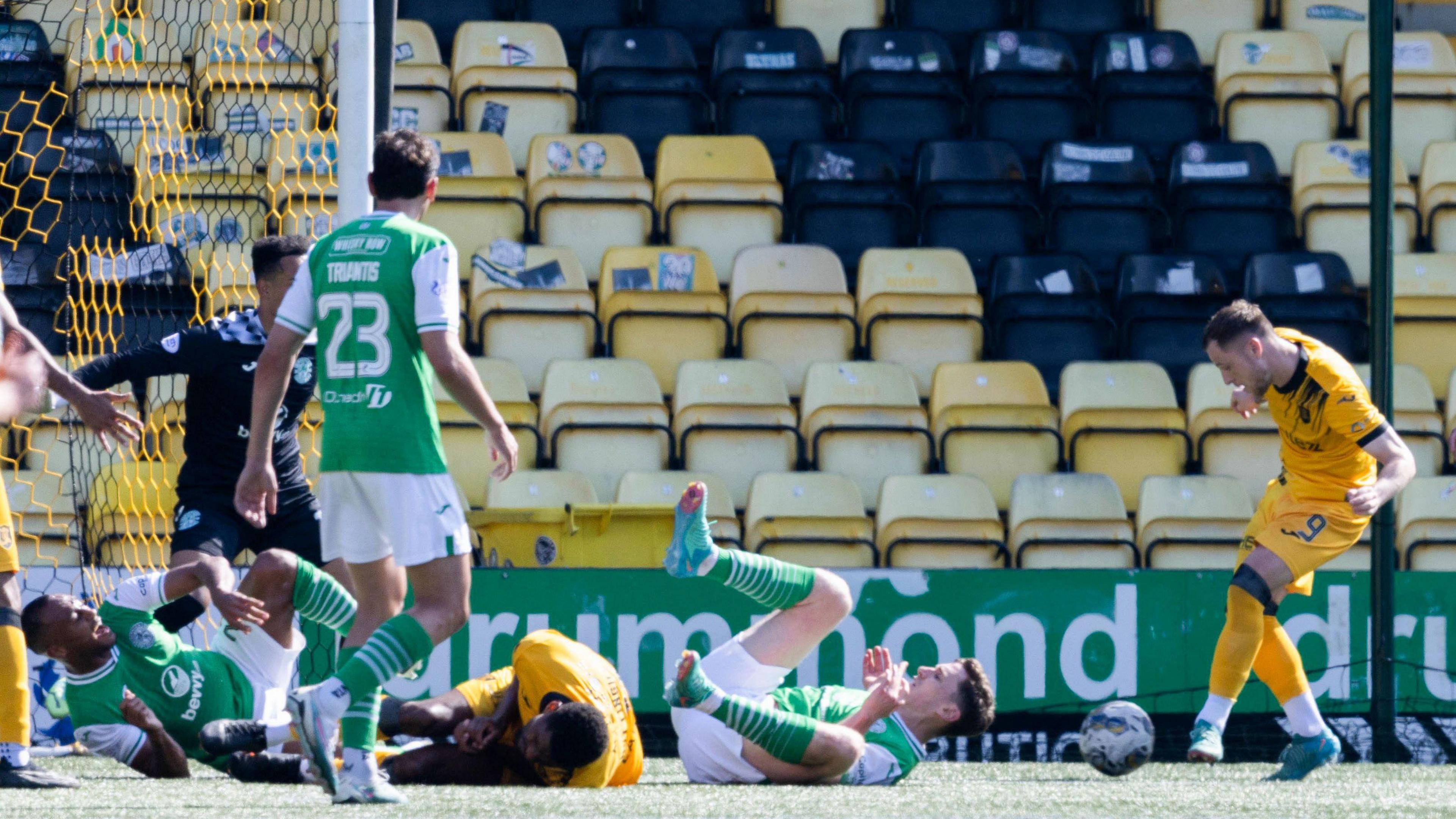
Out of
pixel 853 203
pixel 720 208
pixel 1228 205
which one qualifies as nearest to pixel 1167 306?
pixel 1228 205

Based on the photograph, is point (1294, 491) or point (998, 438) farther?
point (998, 438)

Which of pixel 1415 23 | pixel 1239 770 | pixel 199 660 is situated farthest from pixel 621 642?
pixel 1415 23

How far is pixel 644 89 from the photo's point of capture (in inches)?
405

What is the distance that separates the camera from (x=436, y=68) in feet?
33.4

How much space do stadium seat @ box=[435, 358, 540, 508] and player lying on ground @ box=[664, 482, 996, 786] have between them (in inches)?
122

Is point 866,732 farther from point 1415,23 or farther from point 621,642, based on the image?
point 1415,23

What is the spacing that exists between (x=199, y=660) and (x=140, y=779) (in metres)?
0.52

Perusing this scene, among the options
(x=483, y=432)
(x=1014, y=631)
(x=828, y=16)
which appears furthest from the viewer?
(x=828, y=16)

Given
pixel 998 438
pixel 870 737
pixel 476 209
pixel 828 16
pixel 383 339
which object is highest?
pixel 828 16

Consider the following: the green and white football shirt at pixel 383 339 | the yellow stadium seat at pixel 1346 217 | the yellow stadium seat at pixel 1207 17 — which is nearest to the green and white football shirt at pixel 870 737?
the green and white football shirt at pixel 383 339

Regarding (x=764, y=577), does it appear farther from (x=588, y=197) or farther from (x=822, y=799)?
(x=588, y=197)

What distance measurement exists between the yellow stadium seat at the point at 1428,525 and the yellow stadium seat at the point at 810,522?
2.54 meters

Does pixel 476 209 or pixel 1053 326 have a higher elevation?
pixel 476 209

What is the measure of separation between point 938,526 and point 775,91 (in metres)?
3.33
